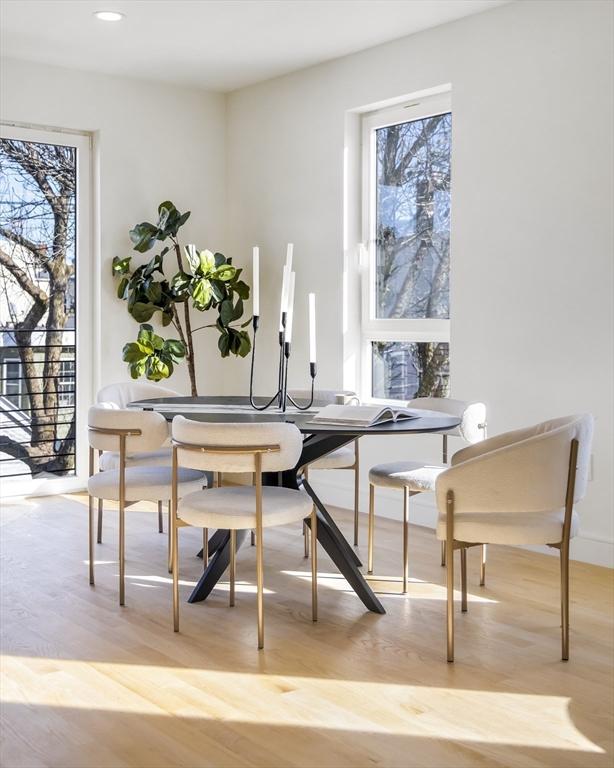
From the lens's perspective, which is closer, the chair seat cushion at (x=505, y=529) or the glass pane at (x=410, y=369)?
the chair seat cushion at (x=505, y=529)

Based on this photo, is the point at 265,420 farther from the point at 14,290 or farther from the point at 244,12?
the point at 14,290

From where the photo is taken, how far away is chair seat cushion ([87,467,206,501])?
390 cm

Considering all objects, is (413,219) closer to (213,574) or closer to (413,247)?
(413,247)

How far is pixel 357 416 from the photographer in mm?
3574

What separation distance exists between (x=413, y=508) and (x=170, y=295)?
2193 millimetres

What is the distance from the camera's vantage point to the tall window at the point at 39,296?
6.05m

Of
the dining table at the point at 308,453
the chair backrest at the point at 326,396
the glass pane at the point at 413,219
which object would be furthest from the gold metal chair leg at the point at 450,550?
the glass pane at the point at 413,219

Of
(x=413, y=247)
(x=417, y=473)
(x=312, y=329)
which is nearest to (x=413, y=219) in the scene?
(x=413, y=247)

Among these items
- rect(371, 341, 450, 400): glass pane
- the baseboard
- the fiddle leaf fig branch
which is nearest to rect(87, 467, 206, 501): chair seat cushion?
the baseboard

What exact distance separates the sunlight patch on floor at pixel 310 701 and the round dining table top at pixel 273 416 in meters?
0.89

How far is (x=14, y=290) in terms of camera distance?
6.07 m

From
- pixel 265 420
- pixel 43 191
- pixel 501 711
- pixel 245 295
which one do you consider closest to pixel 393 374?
pixel 245 295

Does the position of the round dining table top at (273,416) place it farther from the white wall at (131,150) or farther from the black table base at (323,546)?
the white wall at (131,150)

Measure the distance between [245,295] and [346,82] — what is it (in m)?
1.54
